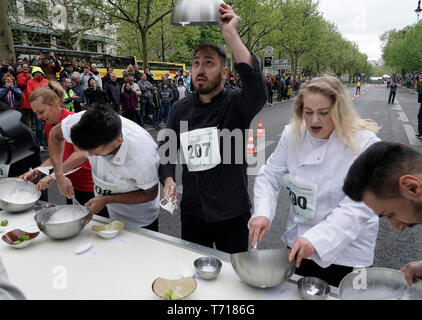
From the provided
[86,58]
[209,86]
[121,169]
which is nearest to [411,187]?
[209,86]

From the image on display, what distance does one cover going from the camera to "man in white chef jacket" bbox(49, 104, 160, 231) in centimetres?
190

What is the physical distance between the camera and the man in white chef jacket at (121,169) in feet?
6.22

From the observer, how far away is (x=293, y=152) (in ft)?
6.04

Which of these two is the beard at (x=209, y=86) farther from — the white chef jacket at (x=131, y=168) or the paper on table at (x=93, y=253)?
the paper on table at (x=93, y=253)

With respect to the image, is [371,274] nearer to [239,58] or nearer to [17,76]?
[239,58]

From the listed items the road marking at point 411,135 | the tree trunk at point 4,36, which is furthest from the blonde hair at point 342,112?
the tree trunk at point 4,36

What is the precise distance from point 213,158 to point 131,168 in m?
0.56

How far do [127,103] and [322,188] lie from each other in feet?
31.2

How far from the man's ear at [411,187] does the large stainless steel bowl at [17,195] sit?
8.04 ft

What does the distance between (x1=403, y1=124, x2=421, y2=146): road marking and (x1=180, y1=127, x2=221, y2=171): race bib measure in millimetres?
8423

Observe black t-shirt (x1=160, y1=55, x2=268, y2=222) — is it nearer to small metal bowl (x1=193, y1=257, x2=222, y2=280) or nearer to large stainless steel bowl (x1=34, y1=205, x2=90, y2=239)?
small metal bowl (x1=193, y1=257, x2=222, y2=280)
